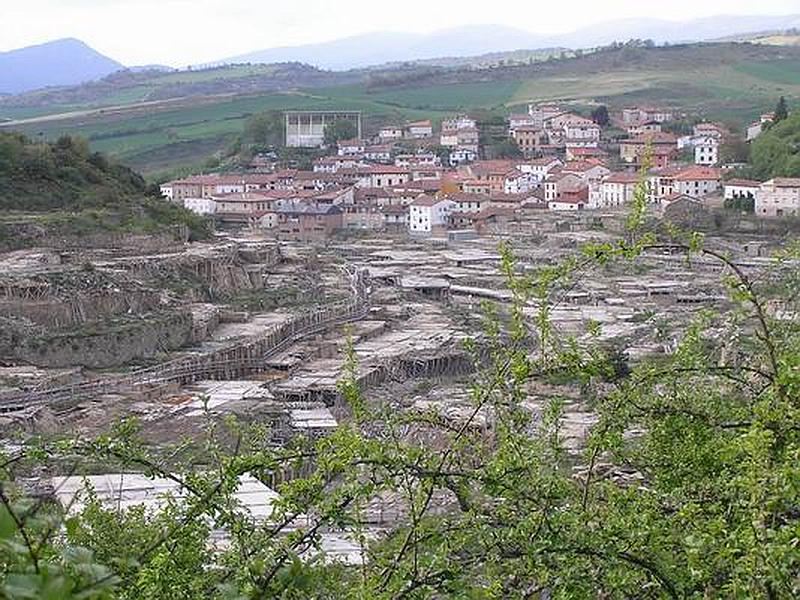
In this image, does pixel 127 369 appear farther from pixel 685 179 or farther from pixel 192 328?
pixel 685 179

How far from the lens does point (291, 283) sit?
34531 mm

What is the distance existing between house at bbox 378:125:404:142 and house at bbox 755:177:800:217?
29196 millimetres

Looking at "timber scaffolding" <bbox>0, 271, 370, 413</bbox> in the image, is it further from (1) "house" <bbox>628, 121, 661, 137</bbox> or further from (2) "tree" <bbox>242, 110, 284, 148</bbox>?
(1) "house" <bbox>628, 121, 661, 137</bbox>

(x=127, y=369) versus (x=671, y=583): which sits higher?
(x=671, y=583)

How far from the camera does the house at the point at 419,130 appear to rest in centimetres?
7138

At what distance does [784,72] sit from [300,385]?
80815mm

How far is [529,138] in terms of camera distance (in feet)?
219

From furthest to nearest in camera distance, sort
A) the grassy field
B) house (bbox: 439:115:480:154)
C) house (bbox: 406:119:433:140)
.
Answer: the grassy field < house (bbox: 406:119:433:140) < house (bbox: 439:115:480:154)

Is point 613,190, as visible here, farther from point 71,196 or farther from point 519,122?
point 71,196

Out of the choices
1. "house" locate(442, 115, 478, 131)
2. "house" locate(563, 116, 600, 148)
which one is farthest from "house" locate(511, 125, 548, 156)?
"house" locate(442, 115, 478, 131)

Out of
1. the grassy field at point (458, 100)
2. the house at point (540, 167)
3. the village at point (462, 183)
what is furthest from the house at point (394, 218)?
the grassy field at point (458, 100)

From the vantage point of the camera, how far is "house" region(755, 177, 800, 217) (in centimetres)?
4366

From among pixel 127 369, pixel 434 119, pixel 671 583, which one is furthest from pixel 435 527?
pixel 434 119

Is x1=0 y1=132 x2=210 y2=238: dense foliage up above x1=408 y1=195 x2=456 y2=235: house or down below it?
above
